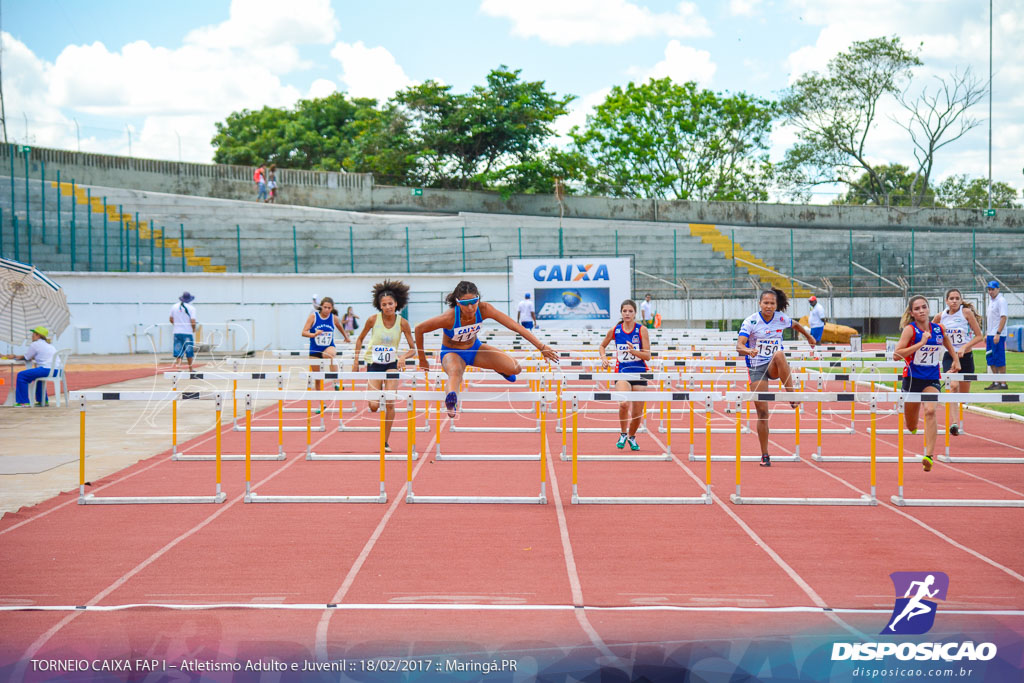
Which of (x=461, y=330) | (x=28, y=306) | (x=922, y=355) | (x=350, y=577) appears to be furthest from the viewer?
(x=28, y=306)

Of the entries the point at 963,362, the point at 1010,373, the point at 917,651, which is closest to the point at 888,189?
the point at 1010,373

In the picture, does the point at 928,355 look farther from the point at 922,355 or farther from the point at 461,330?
the point at 461,330

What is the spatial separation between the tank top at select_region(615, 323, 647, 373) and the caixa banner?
18174 millimetres

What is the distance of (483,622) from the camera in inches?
202

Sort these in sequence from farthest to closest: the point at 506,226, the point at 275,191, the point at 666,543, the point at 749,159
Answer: the point at 749,159 < the point at 275,191 < the point at 506,226 < the point at 666,543

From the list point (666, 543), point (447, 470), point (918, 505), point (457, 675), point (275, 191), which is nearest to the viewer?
point (457, 675)

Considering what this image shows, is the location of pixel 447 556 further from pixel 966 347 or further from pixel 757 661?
pixel 966 347

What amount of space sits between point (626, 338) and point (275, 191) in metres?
37.1

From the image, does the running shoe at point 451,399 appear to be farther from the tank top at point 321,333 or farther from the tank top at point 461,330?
the tank top at point 321,333

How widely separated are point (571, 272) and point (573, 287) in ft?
1.60

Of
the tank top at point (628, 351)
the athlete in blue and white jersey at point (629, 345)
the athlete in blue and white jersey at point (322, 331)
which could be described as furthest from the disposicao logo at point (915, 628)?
the athlete in blue and white jersey at point (322, 331)

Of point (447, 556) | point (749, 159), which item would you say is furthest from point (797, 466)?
point (749, 159)

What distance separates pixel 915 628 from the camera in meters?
5.04

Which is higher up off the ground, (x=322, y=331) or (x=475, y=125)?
(x=475, y=125)
